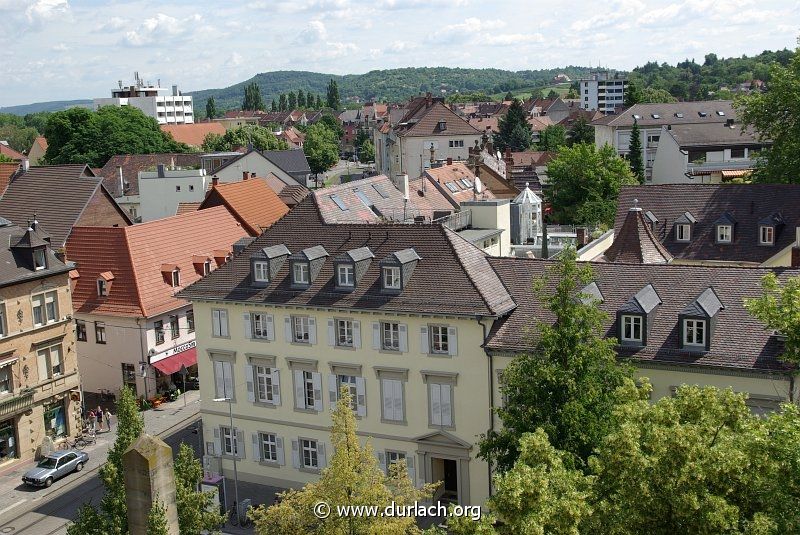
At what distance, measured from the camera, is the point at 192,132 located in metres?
180

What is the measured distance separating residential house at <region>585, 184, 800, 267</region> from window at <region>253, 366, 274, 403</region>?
1977 cm

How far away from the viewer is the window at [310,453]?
127 feet

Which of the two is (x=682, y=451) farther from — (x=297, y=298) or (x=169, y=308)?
(x=169, y=308)

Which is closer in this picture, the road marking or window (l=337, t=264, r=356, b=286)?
window (l=337, t=264, r=356, b=286)

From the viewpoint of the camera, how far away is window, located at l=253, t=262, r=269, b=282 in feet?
128

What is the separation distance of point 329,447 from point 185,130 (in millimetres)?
151276

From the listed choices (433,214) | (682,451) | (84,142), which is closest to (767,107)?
(433,214)

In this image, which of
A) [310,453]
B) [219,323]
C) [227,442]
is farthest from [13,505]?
[310,453]

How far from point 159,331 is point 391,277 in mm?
21063

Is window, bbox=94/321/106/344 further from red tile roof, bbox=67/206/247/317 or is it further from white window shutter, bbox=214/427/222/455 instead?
white window shutter, bbox=214/427/222/455

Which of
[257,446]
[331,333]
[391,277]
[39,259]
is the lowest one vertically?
[257,446]

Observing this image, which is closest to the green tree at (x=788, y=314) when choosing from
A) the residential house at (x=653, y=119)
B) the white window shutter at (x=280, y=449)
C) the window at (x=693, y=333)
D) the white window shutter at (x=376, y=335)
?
the window at (x=693, y=333)

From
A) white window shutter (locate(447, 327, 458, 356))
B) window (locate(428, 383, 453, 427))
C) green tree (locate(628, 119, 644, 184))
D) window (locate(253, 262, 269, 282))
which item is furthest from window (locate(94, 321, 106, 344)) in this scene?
green tree (locate(628, 119, 644, 184))

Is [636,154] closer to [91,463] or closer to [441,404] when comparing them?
[441,404]
